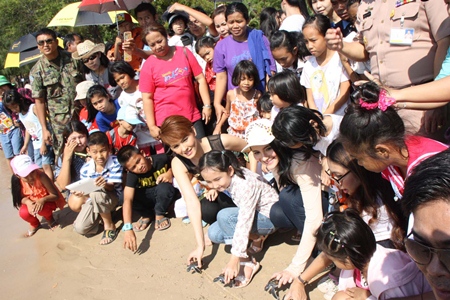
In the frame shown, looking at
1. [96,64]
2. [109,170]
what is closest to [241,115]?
[109,170]

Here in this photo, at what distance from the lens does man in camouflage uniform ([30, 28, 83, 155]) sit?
4289 millimetres

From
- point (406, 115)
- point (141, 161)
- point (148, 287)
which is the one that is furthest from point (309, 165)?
point (141, 161)

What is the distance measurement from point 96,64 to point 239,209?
2.64m

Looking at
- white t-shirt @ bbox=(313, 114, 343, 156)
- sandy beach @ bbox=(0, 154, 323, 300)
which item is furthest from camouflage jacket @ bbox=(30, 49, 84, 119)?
white t-shirt @ bbox=(313, 114, 343, 156)

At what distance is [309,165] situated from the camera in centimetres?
240

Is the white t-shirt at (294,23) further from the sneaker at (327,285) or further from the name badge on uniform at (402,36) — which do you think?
the sneaker at (327,285)

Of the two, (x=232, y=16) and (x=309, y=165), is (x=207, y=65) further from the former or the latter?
(x=309, y=165)

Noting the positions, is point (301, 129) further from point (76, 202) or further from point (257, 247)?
point (76, 202)

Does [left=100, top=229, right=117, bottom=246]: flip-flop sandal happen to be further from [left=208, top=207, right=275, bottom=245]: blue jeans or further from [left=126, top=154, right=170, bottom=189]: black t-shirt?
[left=208, top=207, right=275, bottom=245]: blue jeans

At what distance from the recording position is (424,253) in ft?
3.14

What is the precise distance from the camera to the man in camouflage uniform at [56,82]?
14.1 feet

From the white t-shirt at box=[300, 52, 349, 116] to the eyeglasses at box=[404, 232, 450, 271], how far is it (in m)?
1.91

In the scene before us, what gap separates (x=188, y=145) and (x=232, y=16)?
135 centimetres

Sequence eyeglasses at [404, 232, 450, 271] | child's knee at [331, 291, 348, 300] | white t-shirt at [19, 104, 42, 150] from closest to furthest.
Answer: eyeglasses at [404, 232, 450, 271], child's knee at [331, 291, 348, 300], white t-shirt at [19, 104, 42, 150]
